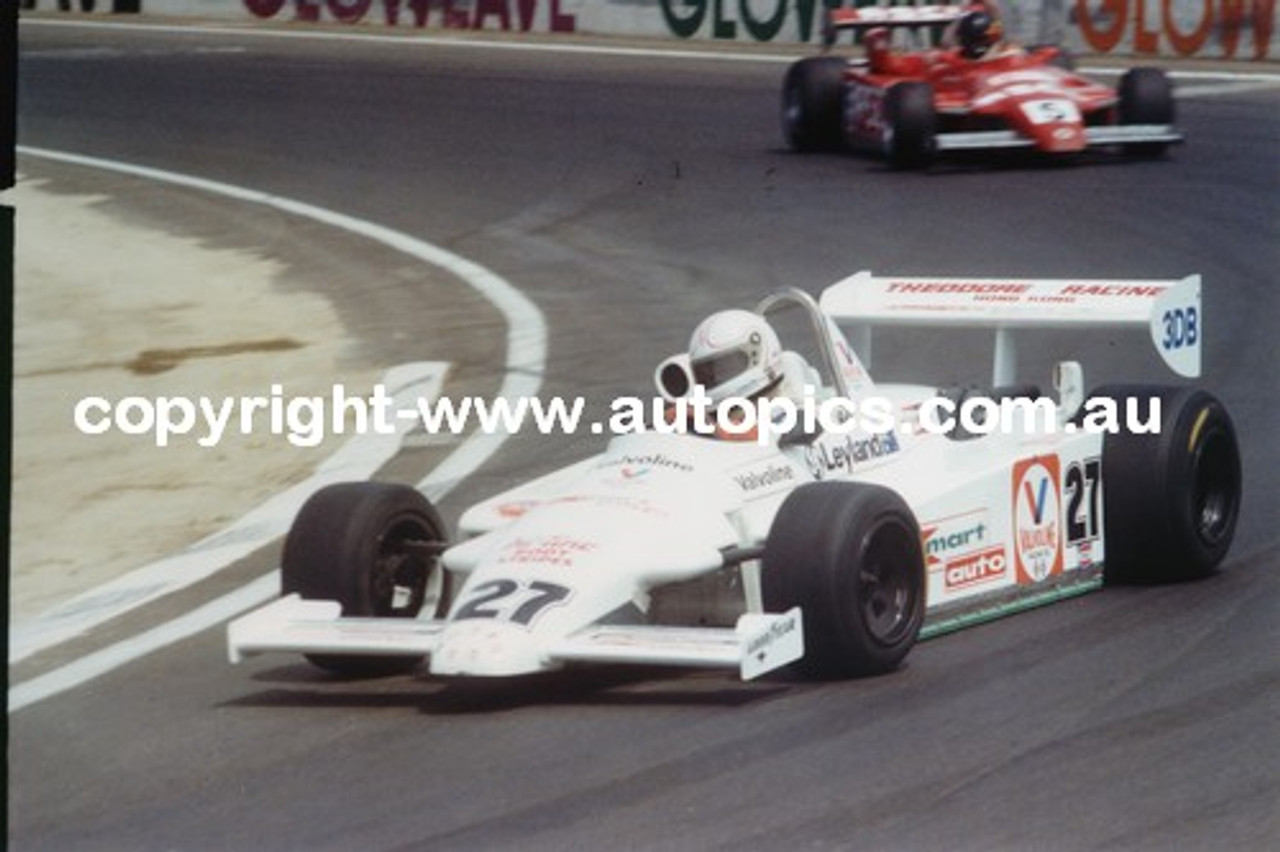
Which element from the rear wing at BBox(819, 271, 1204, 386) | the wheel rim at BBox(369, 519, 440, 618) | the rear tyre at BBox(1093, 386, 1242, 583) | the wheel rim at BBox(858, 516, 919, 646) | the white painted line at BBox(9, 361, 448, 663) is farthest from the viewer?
the rear wing at BBox(819, 271, 1204, 386)

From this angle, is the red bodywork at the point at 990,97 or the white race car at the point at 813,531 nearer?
the white race car at the point at 813,531

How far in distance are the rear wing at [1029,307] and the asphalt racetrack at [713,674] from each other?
0.84 m

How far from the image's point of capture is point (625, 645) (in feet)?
23.4

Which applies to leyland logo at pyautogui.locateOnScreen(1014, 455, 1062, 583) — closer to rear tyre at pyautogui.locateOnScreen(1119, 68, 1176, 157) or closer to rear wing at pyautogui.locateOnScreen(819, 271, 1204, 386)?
rear wing at pyautogui.locateOnScreen(819, 271, 1204, 386)

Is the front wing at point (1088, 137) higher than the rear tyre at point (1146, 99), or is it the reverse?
the rear tyre at point (1146, 99)

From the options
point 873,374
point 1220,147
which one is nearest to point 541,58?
point 1220,147

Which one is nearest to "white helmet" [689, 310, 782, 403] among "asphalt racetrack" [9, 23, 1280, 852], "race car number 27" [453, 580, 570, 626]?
"asphalt racetrack" [9, 23, 1280, 852]

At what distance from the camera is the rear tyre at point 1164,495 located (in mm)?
8891

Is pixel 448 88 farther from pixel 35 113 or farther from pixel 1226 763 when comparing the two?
pixel 1226 763

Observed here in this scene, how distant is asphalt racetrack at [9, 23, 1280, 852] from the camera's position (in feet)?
20.8

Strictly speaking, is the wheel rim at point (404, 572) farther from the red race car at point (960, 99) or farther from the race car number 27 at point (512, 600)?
the red race car at point (960, 99)

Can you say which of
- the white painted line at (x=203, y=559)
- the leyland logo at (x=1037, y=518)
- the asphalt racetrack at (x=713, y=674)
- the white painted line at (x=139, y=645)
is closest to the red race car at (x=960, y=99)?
the asphalt racetrack at (x=713, y=674)

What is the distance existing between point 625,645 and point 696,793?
0.75 m

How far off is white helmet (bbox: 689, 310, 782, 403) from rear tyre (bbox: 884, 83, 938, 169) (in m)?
11.5
